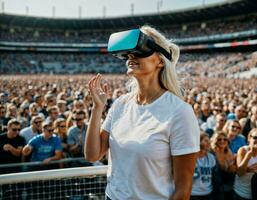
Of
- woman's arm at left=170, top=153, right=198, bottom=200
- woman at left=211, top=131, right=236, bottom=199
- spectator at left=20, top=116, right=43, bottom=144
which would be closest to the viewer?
woman's arm at left=170, top=153, right=198, bottom=200

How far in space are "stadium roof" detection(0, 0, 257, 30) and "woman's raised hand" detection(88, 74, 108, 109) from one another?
45170mm

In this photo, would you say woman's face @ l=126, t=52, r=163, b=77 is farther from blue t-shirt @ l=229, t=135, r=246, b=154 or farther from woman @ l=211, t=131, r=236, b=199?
blue t-shirt @ l=229, t=135, r=246, b=154

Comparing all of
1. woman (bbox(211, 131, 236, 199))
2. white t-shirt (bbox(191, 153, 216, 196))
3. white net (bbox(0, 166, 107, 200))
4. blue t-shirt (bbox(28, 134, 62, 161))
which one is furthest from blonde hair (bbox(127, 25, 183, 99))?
blue t-shirt (bbox(28, 134, 62, 161))

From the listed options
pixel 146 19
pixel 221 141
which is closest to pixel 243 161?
pixel 221 141

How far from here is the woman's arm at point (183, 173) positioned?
1666mm

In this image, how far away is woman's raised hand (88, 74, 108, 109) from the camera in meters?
2.03

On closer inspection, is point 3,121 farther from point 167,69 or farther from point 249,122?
point 167,69

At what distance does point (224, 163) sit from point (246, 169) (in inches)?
18.8

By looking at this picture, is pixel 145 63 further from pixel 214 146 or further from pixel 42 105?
pixel 42 105

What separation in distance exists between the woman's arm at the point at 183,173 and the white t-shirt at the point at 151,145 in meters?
0.03

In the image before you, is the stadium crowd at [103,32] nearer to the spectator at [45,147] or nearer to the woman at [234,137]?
the woman at [234,137]

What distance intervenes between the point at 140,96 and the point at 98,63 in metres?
54.6

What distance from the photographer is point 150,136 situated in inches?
67.1

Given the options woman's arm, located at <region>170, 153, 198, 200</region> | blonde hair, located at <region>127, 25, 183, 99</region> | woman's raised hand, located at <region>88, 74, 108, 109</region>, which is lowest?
woman's arm, located at <region>170, 153, 198, 200</region>
